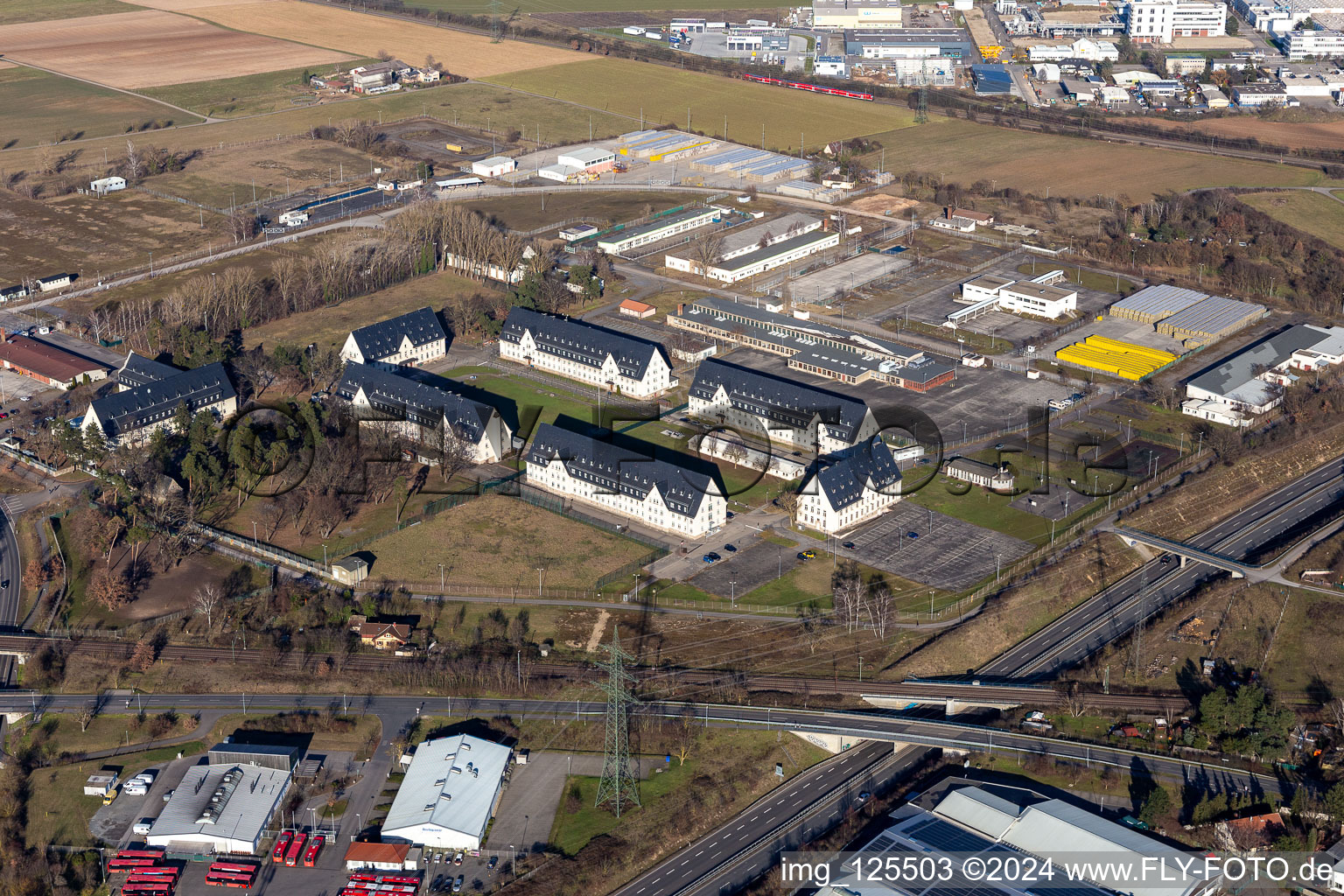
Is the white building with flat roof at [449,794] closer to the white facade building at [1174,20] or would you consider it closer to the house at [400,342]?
the house at [400,342]

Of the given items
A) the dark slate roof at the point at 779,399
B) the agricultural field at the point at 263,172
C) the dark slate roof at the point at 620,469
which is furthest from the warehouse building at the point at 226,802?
the agricultural field at the point at 263,172

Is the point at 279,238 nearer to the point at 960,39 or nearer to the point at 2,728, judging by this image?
the point at 2,728

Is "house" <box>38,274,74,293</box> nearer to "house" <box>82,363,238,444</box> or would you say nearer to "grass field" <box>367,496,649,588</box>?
"house" <box>82,363,238,444</box>

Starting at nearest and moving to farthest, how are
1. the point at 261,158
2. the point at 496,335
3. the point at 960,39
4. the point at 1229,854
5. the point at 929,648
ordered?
the point at 1229,854 → the point at 929,648 → the point at 496,335 → the point at 261,158 → the point at 960,39

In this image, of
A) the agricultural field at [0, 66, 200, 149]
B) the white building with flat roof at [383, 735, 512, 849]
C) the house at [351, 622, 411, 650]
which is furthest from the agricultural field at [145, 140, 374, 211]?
the white building with flat roof at [383, 735, 512, 849]

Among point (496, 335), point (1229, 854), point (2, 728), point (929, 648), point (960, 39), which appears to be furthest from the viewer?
point (960, 39)

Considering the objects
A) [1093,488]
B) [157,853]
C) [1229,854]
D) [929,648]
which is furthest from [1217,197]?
[157,853]

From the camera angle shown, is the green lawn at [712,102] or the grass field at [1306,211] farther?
the green lawn at [712,102]
